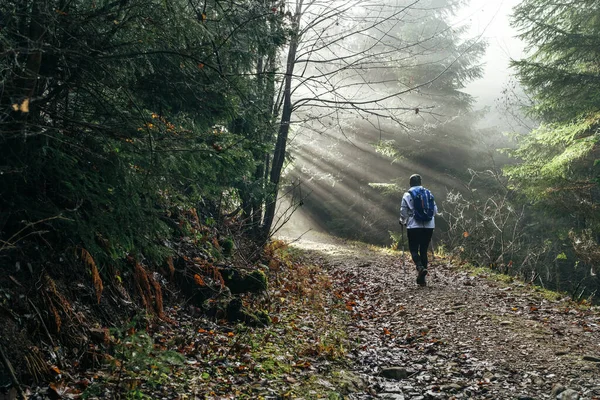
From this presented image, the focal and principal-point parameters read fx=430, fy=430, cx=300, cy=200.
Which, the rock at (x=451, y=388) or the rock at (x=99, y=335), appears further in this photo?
the rock at (x=451, y=388)

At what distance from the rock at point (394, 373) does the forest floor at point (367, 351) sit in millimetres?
12

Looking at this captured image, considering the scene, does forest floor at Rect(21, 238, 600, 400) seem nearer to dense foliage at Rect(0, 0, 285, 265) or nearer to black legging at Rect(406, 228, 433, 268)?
black legging at Rect(406, 228, 433, 268)

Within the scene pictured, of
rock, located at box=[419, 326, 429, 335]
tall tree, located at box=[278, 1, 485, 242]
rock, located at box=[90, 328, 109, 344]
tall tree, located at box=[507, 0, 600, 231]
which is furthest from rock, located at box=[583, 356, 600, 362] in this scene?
tall tree, located at box=[278, 1, 485, 242]

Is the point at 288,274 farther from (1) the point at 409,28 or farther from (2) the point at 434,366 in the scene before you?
(1) the point at 409,28

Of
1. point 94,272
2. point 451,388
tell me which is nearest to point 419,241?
point 451,388

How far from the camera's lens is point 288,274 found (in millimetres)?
10195

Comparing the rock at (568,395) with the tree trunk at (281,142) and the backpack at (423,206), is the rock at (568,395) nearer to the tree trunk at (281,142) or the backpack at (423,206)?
the backpack at (423,206)

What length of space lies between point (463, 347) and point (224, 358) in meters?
3.22

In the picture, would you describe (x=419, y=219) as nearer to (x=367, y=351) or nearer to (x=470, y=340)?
(x=470, y=340)

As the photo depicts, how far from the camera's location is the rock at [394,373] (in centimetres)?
497

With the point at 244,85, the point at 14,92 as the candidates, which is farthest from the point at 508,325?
the point at 14,92

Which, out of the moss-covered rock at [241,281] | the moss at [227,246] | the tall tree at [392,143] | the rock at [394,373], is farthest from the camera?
the tall tree at [392,143]

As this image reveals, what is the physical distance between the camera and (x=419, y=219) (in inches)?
373

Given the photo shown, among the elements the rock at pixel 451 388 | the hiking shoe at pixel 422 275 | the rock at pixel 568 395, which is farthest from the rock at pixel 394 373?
the hiking shoe at pixel 422 275
